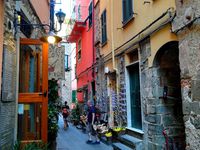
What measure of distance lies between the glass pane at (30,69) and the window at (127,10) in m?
3.34

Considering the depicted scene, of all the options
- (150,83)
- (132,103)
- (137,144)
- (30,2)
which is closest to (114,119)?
(132,103)

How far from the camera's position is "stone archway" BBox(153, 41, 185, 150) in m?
6.47

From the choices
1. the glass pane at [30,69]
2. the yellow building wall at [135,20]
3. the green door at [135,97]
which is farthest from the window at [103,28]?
the glass pane at [30,69]

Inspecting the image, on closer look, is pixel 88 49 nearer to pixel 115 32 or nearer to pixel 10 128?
pixel 115 32

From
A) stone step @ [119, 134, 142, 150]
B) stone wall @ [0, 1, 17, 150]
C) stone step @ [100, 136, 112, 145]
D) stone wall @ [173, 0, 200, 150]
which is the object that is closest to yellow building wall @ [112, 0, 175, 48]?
stone wall @ [173, 0, 200, 150]

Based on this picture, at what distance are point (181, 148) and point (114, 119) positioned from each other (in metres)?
3.76

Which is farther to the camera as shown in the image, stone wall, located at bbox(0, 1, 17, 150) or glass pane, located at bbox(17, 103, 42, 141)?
glass pane, located at bbox(17, 103, 42, 141)

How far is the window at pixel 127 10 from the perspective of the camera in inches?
322

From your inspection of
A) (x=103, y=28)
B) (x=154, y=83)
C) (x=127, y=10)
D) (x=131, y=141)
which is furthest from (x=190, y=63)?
(x=103, y=28)

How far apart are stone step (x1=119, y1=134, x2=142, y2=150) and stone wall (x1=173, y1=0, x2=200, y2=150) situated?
2.36 m

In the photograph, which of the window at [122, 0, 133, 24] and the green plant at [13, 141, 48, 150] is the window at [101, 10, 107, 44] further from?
the green plant at [13, 141, 48, 150]

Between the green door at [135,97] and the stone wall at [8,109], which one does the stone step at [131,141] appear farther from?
the stone wall at [8,109]

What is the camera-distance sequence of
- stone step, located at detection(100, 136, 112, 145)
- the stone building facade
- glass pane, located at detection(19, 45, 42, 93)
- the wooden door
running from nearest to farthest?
1. the wooden door
2. glass pane, located at detection(19, 45, 42, 93)
3. the stone building facade
4. stone step, located at detection(100, 136, 112, 145)

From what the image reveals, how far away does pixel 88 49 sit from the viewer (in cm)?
1496
